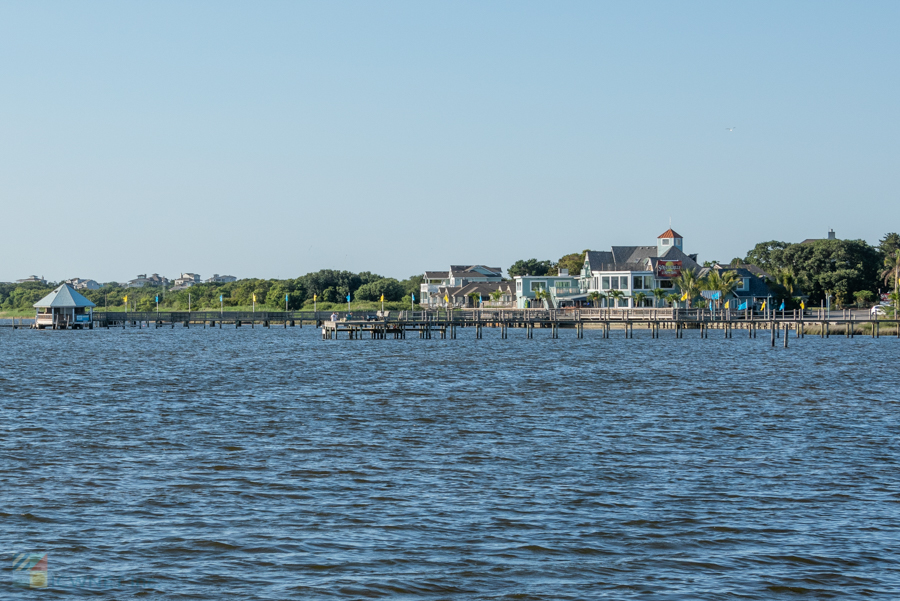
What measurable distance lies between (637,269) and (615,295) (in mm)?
4282

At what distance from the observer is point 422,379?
46.1m

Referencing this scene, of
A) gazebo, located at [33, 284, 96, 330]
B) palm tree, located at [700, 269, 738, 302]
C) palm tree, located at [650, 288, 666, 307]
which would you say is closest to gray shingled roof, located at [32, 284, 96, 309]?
gazebo, located at [33, 284, 96, 330]

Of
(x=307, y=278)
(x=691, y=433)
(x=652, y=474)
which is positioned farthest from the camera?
(x=307, y=278)

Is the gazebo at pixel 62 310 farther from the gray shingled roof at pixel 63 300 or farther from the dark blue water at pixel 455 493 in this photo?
the dark blue water at pixel 455 493

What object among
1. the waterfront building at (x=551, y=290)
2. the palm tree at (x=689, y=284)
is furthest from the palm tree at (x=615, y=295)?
the waterfront building at (x=551, y=290)

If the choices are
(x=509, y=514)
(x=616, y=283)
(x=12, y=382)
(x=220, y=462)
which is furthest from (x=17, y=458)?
(x=616, y=283)

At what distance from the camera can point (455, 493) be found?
Answer: 723 inches

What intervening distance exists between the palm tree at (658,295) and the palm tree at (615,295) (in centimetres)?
393

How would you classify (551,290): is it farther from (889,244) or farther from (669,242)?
(889,244)

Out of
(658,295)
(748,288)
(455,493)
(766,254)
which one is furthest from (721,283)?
(455,493)

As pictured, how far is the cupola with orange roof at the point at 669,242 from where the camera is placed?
123 metres

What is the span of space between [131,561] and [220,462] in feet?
25.7

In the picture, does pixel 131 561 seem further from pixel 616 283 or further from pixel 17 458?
pixel 616 283

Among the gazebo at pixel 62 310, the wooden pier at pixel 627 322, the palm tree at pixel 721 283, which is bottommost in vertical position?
the wooden pier at pixel 627 322
